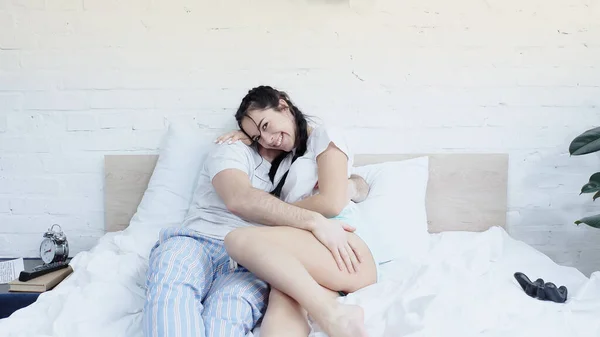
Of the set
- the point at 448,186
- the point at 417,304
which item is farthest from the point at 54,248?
the point at 448,186

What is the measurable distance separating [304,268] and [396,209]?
2.14 ft

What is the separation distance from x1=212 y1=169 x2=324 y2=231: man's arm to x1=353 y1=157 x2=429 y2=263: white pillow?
8.8 inches

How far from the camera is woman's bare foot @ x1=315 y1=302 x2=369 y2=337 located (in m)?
1.12

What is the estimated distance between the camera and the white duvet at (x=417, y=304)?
114cm

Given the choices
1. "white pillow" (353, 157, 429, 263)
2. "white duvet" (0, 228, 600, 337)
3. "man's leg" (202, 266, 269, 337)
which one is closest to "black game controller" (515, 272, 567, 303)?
"white duvet" (0, 228, 600, 337)

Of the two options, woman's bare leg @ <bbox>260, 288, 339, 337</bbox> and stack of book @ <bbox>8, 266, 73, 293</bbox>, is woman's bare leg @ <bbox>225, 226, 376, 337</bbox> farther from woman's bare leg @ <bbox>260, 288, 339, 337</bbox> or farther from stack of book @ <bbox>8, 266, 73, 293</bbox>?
stack of book @ <bbox>8, 266, 73, 293</bbox>

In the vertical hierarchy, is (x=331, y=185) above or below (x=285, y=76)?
below

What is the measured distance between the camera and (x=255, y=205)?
155 cm

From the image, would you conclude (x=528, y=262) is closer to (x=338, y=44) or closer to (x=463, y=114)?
(x=463, y=114)

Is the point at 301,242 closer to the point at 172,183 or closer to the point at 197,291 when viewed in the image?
the point at 197,291

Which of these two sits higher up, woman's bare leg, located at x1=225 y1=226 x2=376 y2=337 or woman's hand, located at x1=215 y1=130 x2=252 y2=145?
woman's hand, located at x1=215 y1=130 x2=252 y2=145

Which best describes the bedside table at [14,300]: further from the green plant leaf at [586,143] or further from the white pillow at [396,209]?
the green plant leaf at [586,143]

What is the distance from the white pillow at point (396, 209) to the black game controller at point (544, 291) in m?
0.36

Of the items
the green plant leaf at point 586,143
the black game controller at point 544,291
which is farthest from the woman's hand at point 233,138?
the green plant leaf at point 586,143
